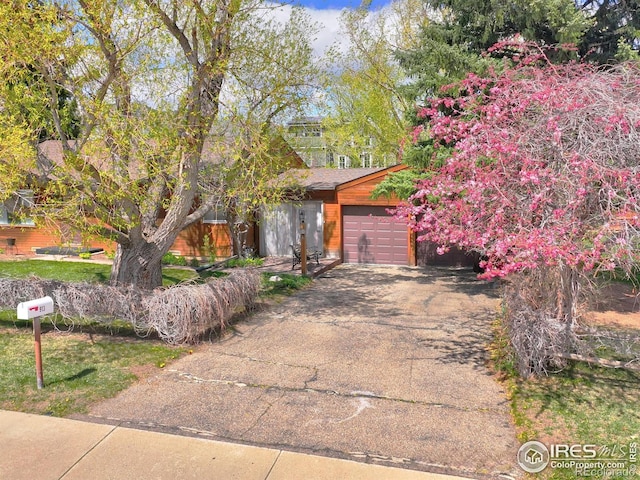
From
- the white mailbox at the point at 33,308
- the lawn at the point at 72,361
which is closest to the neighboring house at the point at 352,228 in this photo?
the lawn at the point at 72,361

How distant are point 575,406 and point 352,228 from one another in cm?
1247

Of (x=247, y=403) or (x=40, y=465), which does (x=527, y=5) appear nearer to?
(x=247, y=403)

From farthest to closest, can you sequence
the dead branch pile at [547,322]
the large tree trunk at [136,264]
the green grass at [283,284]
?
1. the green grass at [283,284]
2. the large tree trunk at [136,264]
3. the dead branch pile at [547,322]

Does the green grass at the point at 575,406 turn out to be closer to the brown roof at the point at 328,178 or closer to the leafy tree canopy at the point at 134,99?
the leafy tree canopy at the point at 134,99

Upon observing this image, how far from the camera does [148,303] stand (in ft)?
27.2

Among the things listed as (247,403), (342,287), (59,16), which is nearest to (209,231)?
(342,287)

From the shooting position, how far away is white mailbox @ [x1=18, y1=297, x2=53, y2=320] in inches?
256

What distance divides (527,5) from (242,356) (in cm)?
950

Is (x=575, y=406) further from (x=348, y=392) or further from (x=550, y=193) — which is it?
(x=348, y=392)

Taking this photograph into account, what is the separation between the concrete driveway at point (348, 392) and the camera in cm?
514

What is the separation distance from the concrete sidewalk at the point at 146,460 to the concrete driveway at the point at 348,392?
0.82 feet

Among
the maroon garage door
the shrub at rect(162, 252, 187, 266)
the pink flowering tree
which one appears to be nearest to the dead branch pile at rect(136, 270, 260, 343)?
the pink flowering tree

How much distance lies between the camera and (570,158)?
5234mm

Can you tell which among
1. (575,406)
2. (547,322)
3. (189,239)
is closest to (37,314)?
(547,322)
